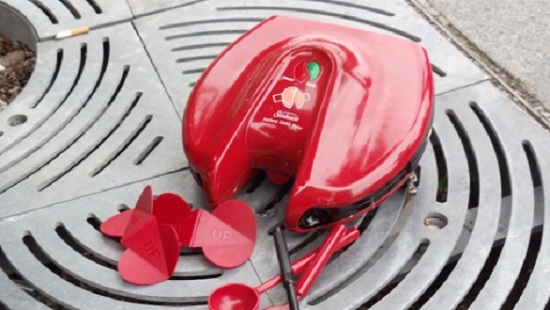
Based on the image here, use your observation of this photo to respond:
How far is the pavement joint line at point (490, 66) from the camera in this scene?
174 centimetres

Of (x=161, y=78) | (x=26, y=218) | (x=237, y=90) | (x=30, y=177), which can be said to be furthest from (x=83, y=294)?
(x=161, y=78)

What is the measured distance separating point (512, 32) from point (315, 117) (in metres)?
0.75

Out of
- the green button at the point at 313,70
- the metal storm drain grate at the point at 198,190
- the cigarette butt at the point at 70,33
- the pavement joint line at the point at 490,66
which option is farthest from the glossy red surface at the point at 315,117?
the cigarette butt at the point at 70,33

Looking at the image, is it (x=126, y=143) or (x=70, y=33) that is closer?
(x=126, y=143)

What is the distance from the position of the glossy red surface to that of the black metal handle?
4cm

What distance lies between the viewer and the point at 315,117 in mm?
1435

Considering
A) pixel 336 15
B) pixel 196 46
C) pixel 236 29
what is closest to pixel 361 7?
pixel 336 15

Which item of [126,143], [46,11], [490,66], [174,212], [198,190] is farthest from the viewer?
[46,11]

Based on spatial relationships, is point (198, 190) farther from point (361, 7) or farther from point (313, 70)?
point (361, 7)

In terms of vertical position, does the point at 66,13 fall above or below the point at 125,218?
above

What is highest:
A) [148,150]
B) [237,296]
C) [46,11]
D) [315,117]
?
[46,11]

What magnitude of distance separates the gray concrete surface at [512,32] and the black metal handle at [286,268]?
27.0 inches

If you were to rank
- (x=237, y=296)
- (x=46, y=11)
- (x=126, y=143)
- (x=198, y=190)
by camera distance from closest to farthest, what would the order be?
1. (x=237, y=296)
2. (x=198, y=190)
3. (x=126, y=143)
4. (x=46, y=11)

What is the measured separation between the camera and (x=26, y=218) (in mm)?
1541
